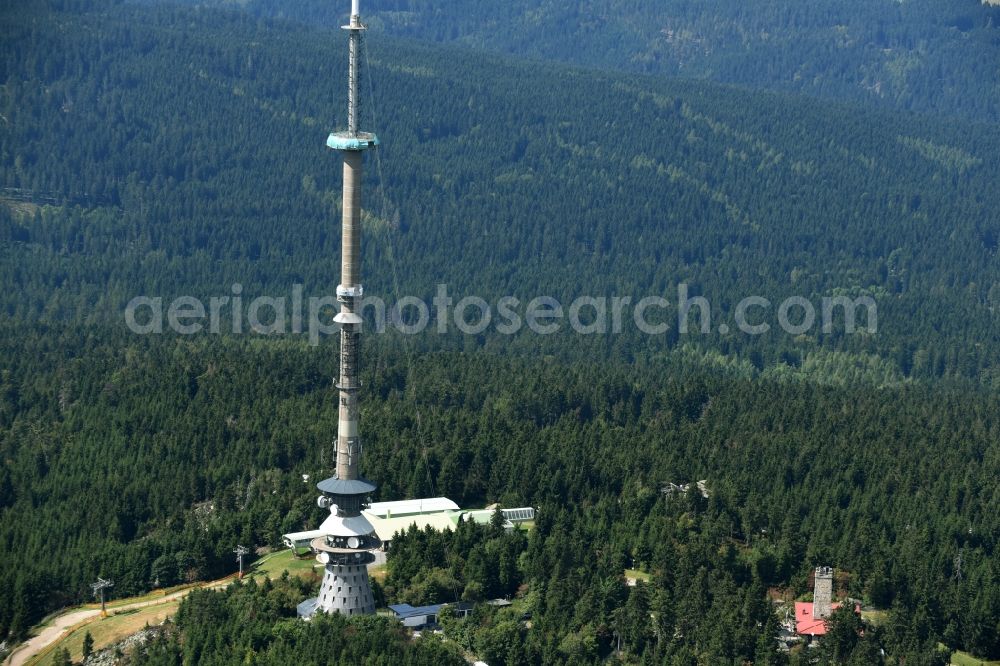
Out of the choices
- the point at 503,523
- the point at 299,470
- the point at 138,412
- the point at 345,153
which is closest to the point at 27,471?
the point at 138,412

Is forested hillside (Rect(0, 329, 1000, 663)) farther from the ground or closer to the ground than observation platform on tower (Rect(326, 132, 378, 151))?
closer to the ground

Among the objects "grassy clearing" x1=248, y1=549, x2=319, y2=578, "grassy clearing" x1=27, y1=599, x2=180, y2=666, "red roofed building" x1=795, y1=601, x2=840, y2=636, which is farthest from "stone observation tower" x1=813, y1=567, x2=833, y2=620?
"grassy clearing" x1=27, y1=599, x2=180, y2=666

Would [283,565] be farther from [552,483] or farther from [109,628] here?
[552,483]

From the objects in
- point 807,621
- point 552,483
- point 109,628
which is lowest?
point 109,628

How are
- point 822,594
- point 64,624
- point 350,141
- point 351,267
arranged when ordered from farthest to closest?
point 64,624 < point 822,594 < point 351,267 < point 350,141

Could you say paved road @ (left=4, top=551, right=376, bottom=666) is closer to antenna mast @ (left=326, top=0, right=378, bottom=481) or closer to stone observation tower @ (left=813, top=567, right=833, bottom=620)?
antenna mast @ (left=326, top=0, right=378, bottom=481)

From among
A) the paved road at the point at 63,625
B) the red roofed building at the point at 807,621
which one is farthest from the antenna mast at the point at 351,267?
the red roofed building at the point at 807,621

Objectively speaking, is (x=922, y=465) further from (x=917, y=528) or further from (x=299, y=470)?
(x=299, y=470)

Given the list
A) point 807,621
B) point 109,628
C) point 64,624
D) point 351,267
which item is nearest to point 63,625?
point 64,624
